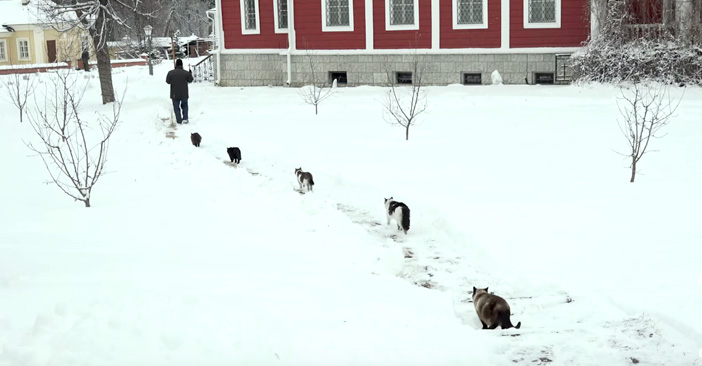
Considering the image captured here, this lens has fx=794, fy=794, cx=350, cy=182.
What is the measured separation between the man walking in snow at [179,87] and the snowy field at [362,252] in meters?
3.40

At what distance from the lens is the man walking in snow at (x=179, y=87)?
19.8m

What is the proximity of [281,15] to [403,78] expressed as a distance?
5028mm

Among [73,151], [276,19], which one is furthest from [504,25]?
[73,151]

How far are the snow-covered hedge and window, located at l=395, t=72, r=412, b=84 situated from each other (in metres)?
5.75

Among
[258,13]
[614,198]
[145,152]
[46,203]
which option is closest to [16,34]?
[258,13]

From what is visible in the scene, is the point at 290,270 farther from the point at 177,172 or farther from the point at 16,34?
the point at 16,34

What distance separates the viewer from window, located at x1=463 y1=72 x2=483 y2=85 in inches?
1021

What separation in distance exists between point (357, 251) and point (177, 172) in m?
5.83

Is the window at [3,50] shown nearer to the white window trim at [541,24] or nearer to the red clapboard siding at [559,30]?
the red clapboard siding at [559,30]

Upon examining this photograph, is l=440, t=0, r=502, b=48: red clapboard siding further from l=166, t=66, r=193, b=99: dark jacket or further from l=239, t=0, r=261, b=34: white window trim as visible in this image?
l=166, t=66, r=193, b=99: dark jacket

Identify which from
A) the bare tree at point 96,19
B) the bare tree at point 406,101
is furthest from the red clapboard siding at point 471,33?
the bare tree at point 96,19

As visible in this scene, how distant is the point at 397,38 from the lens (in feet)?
86.2

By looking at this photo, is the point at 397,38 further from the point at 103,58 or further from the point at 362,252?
the point at 362,252

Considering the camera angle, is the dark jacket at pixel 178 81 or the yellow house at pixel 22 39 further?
the yellow house at pixel 22 39
